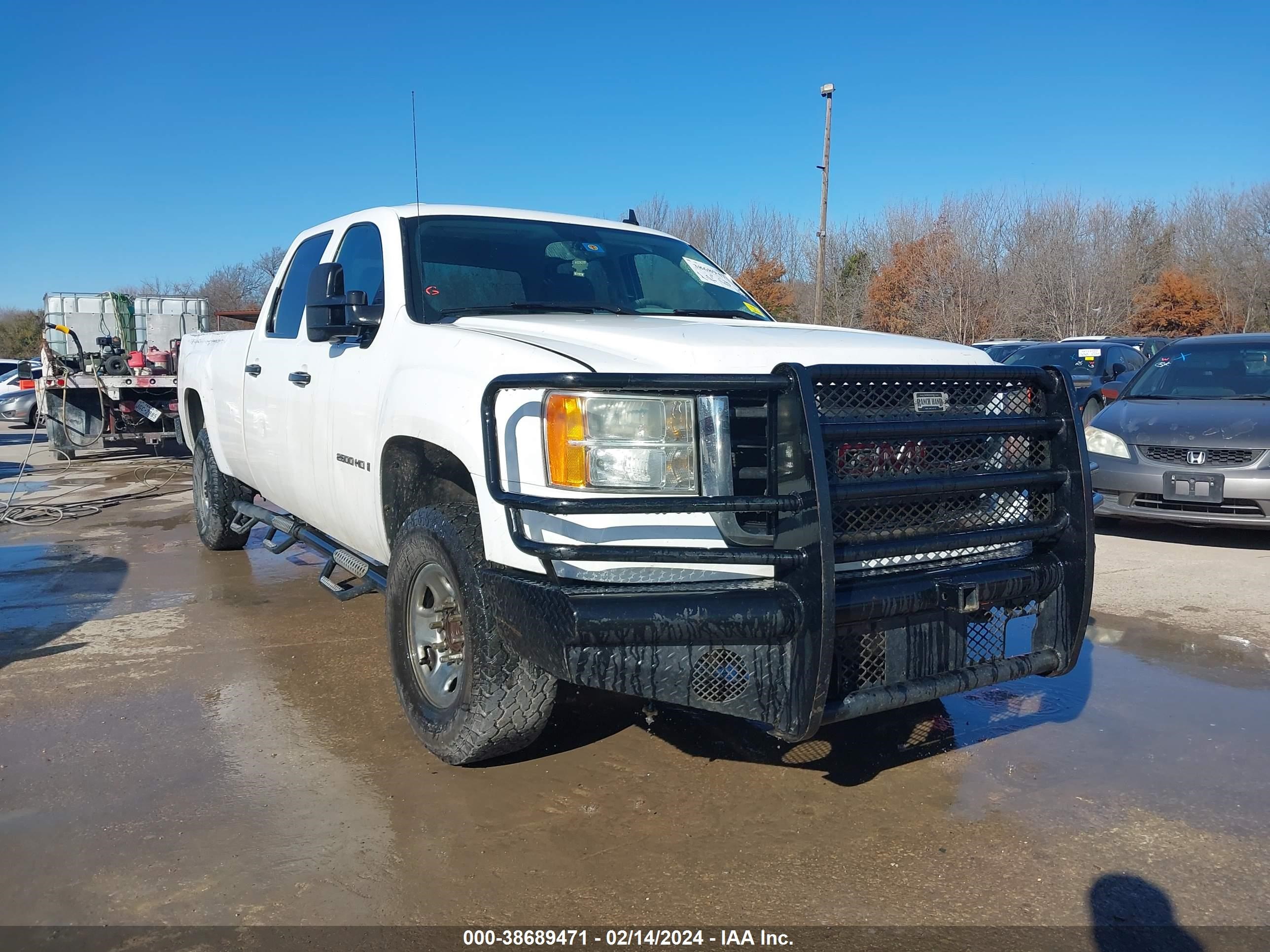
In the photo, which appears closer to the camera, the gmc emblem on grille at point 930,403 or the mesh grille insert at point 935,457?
the mesh grille insert at point 935,457

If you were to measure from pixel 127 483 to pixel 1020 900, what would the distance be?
11305mm

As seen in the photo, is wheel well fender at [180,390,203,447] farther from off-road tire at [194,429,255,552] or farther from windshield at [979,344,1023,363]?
windshield at [979,344,1023,363]

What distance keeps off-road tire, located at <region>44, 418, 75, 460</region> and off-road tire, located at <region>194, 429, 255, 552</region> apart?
7.89m

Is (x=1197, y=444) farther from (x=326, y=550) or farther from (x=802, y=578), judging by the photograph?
(x=326, y=550)

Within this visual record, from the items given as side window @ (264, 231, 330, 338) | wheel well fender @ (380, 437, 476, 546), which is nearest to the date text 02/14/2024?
wheel well fender @ (380, 437, 476, 546)

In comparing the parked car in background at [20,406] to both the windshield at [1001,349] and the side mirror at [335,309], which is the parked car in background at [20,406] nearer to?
the windshield at [1001,349]

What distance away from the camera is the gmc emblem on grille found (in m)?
3.06

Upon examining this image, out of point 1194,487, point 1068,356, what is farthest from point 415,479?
point 1068,356

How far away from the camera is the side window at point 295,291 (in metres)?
5.22

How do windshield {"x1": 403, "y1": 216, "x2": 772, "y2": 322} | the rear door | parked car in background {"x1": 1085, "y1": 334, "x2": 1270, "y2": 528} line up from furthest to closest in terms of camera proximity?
parked car in background {"x1": 1085, "y1": 334, "x2": 1270, "y2": 528}, the rear door, windshield {"x1": 403, "y1": 216, "x2": 772, "y2": 322}

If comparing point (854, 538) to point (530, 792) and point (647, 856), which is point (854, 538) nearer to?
point (647, 856)

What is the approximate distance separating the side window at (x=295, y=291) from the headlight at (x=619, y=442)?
2.68 metres

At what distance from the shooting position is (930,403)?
307 centimetres

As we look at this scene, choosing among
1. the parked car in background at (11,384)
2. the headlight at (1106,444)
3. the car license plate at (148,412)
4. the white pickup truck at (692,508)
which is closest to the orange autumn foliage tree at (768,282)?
the parked car in background at (11,384)
